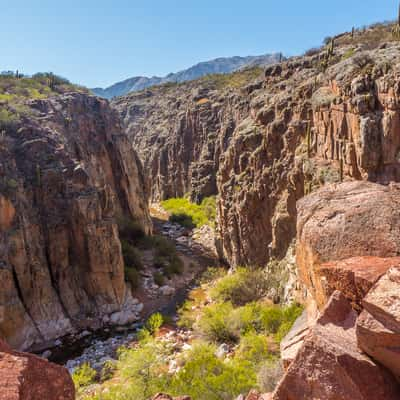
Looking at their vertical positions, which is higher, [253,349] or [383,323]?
[383,323]

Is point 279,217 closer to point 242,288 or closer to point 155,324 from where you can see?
point 242,288

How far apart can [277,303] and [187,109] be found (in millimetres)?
41485

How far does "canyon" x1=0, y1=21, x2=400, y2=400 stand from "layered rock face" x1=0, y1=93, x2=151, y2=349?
66 mm

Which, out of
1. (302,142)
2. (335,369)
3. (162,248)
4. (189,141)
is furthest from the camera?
(189,141)

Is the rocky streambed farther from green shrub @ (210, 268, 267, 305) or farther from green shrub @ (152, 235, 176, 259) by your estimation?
green shrub @ (210, 268, 267, 305)

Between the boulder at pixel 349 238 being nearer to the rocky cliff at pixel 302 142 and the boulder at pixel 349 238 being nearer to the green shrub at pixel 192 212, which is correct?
the rocky cliff at pixel 302 142

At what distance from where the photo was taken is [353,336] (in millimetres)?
3836

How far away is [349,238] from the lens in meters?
4.80

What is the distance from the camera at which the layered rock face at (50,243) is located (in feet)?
53.6

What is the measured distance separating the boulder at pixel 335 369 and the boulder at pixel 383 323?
15cm

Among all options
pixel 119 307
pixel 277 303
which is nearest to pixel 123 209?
pixel 119 307

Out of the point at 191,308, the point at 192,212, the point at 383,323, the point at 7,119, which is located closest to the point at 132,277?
the point at 191,308

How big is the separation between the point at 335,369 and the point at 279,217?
15.0m

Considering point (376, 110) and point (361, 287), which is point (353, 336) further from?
point (376, 110)
